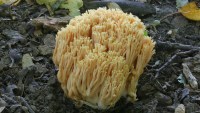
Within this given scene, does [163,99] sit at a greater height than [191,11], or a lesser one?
lesser

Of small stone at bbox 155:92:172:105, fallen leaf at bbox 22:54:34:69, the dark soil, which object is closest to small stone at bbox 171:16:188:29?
the dark soil

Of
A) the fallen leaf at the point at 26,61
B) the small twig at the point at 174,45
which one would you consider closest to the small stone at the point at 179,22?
the small twig at the point at 174,45

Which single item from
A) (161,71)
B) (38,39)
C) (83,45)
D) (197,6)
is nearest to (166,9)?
(197,6)

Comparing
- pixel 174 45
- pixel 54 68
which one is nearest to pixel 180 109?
pixel 174 45

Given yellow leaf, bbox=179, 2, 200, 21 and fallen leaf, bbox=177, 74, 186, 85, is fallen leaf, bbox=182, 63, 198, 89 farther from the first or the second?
yellow leaf, bbox=179, 2, 200, 21

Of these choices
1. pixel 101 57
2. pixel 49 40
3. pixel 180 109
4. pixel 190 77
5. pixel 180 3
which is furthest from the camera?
pixel 180 3

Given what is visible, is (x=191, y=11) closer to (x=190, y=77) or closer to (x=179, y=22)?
(x=179, y=22)
